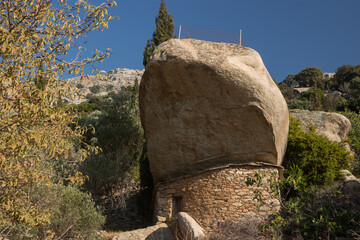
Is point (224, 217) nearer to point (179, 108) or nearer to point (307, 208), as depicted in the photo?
point (307, 208)

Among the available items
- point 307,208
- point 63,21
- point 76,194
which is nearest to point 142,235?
point 76,194

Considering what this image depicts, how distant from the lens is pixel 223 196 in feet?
35.2

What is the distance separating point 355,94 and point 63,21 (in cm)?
2980

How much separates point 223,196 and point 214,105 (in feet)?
9.52

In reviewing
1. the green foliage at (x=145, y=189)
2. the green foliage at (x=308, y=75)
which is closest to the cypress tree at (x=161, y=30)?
the green foliage at (x=145, y=189)

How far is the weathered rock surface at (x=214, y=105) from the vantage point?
10844 millimetres

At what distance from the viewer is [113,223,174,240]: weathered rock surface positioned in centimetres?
1036

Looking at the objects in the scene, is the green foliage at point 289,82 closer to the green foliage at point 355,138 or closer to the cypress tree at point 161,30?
the cypress tree at point 161,30

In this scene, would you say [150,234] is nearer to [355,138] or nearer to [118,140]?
[118,140]

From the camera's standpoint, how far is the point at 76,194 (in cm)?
1289

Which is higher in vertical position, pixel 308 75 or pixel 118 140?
pixel 308 75

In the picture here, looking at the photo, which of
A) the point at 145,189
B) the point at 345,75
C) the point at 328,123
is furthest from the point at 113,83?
the point at 328,123

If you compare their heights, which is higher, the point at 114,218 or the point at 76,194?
the point at 76,194

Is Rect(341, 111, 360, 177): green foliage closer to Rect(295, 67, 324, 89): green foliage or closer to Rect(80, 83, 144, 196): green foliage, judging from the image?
Rect(80, 83, 144, 196): green foliage
